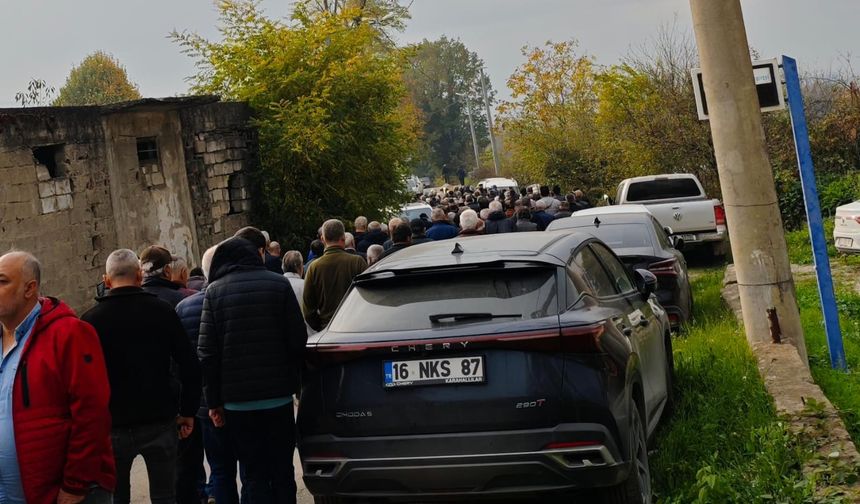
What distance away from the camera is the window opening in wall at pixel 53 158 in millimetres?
16125

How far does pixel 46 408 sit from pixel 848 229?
51.2 ft

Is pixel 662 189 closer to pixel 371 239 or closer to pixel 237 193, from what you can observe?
pixel 237 193

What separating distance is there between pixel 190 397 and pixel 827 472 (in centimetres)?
344

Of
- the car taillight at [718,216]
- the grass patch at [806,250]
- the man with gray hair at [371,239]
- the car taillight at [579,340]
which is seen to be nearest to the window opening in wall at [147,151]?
the man with gray hair at [371,239]

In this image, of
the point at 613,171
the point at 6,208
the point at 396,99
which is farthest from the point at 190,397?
the point at 613,171

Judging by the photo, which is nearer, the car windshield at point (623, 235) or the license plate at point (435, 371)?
the license plate at point (435, 371)

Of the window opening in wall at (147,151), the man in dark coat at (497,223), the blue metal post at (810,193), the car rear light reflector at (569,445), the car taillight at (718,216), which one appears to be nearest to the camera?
the car rear light reflector at (569,445)

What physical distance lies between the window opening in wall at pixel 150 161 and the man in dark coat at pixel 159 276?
37.6 feet

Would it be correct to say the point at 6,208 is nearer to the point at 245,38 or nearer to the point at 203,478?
the point at 245,38

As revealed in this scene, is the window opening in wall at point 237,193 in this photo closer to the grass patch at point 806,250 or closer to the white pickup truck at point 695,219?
the white pickup truck at point 695,219

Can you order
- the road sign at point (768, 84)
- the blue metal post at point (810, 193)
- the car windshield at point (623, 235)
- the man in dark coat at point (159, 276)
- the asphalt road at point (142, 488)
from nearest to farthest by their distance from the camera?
the man in dark coat at point (159, 276)
the asphalt road at point (142, 488)
the blue metal post at point (810, 193)
the road sign at point (768, 84)
the car windshield at point (623, 235)

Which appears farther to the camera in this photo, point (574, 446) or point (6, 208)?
point (6, 208)

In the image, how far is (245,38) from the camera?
832 inches

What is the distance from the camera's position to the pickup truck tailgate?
1953cm
